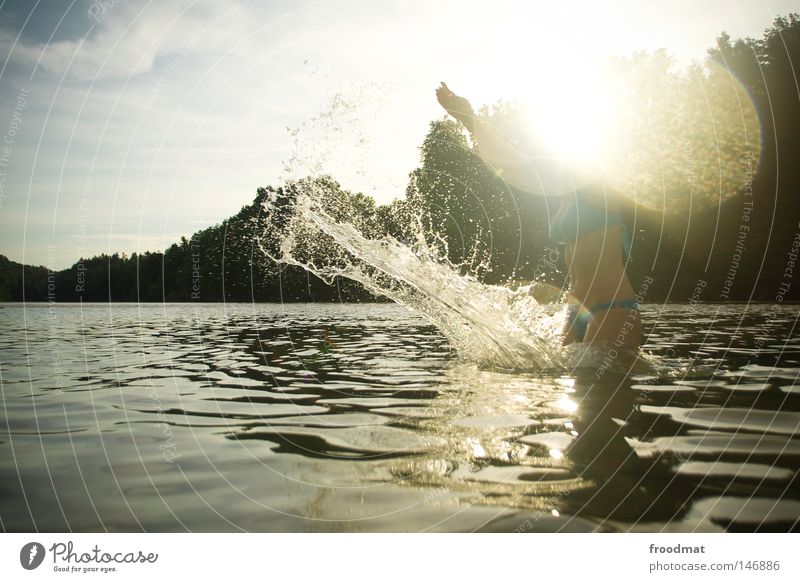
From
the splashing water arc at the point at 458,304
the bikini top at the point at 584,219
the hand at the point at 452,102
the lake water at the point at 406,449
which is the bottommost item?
the lake water at the point at 406,449

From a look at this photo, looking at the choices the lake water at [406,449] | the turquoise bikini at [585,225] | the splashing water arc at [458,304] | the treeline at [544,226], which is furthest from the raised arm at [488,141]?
the treeline at [544,226]

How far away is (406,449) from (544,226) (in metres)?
35.6

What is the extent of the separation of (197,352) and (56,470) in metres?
6.17

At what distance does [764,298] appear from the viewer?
94.5ft

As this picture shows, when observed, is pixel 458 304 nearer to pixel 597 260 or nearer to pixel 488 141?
pixel 597 260

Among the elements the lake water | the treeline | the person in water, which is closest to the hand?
the person in water

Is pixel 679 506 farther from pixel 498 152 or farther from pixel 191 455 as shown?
pixel 498 152

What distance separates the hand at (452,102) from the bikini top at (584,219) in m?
1.82

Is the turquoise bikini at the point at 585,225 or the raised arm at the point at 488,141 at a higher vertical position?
the raised arm at the point at 488,141

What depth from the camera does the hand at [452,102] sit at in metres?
6.88

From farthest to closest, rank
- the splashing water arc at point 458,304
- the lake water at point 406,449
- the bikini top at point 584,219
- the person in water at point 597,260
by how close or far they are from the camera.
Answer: the splashing water arc at point 458,304, the bikini top at point 584,219, the person in water at point 597,260, the lake water at point 406,449

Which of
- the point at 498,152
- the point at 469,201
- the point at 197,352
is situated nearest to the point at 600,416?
the point at 498,152

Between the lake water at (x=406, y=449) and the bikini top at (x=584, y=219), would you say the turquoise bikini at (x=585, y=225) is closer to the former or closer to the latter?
the bikini top at (x=584, y=219)

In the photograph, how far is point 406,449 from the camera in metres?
3.44
